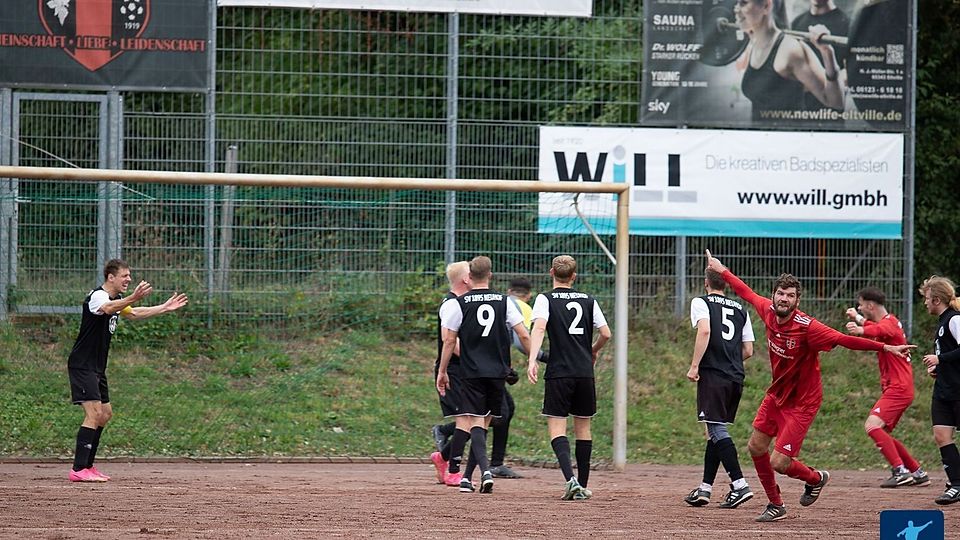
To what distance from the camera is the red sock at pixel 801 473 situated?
8.67 m

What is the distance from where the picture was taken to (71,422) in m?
12.8

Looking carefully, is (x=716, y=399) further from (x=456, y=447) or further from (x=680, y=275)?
(x=680, y=275)

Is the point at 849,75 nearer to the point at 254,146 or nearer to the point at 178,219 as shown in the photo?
the point at 254,146

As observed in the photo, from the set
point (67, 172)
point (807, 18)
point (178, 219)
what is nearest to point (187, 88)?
point (178, 219)

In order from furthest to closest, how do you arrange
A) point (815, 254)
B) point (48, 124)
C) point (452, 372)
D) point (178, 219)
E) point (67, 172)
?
point (815, 254) < point (48, 124) < point (178, 219) < point (67, 172) < point (452, 372)

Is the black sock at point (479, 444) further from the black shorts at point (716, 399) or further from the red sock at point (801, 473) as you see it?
the red sock at point (801, 473)

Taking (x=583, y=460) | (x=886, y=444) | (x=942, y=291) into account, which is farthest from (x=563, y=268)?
(x=886, y=444)

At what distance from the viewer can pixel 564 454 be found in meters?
9.65

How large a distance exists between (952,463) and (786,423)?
2.24m

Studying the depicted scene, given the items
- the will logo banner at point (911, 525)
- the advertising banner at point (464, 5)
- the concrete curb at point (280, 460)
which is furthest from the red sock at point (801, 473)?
the advertising banner at point (464, 5)

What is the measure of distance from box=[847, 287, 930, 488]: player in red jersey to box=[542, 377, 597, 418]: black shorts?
2.78 m

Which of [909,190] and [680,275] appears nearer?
[680,275]

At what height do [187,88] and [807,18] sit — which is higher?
[807,18]

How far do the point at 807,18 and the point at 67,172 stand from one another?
967 centimetres
